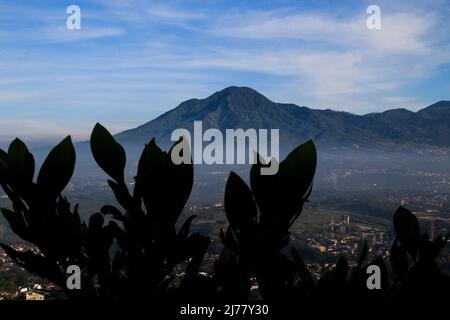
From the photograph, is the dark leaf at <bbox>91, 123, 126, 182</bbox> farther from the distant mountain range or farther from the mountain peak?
the mountain peak

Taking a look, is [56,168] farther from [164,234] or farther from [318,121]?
[318,121]

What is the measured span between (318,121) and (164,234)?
160 m

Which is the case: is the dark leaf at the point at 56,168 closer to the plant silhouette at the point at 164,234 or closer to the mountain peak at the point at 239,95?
the plant silhouette at the point at 164,234

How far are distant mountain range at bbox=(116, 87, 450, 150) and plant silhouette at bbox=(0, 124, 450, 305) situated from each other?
12662 cm

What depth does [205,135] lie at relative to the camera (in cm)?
124

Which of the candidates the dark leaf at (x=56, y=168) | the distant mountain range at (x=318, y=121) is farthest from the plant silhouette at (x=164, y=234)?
the distant mountain range at (x=318, y=121)

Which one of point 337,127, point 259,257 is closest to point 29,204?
point 259,257

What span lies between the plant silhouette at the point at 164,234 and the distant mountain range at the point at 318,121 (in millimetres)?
126616

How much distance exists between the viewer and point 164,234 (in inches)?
43.5

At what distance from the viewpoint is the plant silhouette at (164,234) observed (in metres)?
1.09

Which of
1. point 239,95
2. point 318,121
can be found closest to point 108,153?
point 318,121
